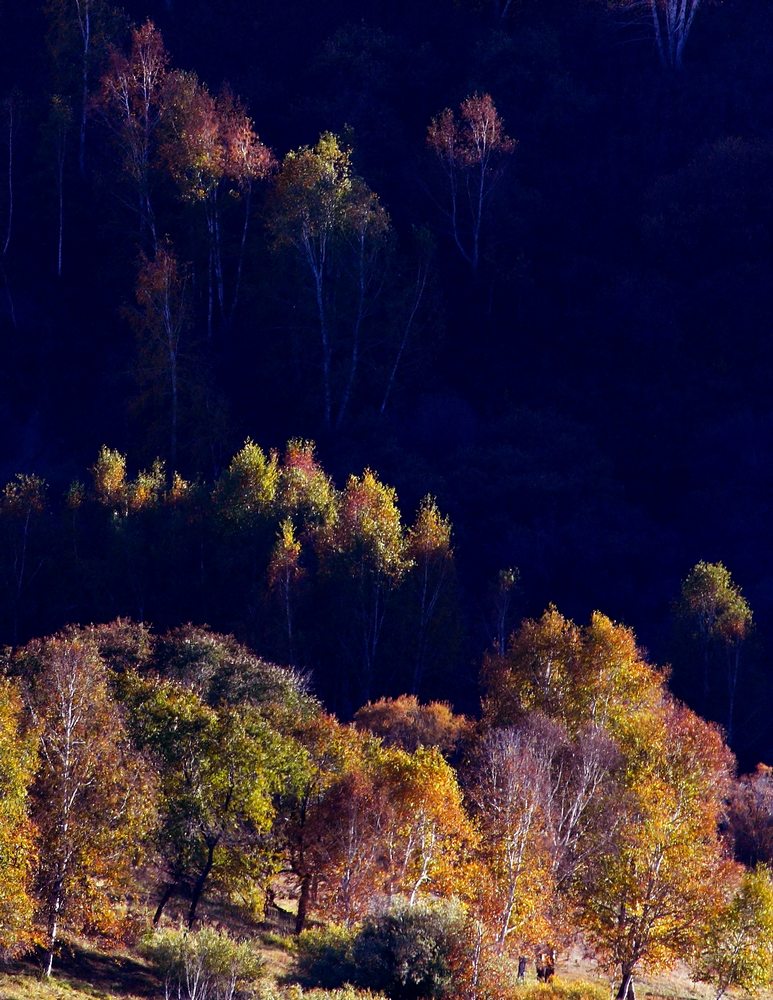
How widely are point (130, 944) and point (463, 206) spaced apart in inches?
3084

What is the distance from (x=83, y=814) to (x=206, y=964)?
5.66 metres

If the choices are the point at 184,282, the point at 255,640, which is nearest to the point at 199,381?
the point at 184,282

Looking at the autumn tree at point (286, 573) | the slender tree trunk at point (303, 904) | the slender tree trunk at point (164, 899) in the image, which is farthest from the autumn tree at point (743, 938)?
the autumn tree at point (286, 573)

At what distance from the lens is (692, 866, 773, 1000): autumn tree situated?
4694cm

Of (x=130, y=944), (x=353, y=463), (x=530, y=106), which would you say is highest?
(x=530, y=106)

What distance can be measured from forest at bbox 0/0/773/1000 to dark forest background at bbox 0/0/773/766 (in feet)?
1.02

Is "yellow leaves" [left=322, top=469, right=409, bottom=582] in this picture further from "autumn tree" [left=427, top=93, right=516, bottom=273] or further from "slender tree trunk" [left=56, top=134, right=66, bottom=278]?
"slender tree trunk" [left=56, top=134, right=66, bottom=278]

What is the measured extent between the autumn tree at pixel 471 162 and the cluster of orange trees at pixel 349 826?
63.1m

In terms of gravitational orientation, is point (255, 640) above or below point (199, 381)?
below

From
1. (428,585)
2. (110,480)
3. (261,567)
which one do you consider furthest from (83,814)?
(110,480)

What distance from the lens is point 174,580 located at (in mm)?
87000

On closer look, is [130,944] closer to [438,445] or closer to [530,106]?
[438,445]

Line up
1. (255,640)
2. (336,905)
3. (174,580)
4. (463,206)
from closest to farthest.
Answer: (336,905) → (255,640) → (174,580) → (463,206)

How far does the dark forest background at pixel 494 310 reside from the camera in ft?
315
